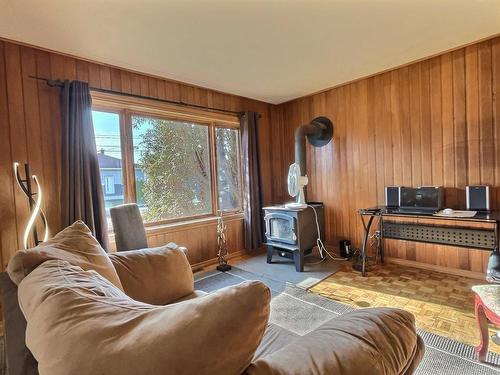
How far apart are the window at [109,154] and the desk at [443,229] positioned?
2.66 m

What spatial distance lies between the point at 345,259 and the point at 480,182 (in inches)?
65.7

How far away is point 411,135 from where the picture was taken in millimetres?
3107

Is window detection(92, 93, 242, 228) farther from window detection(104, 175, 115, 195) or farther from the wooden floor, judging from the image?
the wooden floor

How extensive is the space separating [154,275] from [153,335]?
1.10 metres

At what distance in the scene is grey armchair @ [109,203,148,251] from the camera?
7.81 ft

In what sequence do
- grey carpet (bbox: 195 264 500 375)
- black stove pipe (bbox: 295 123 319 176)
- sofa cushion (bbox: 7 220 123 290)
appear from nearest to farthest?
sofa cushion (bbox: 7 220 123 290), grey carpet (bbox: 195 264 500 375), black stove pipe (bbox: 295 123 319 176)

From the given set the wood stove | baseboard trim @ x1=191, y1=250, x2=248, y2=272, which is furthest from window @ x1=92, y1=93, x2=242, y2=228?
the wood stove

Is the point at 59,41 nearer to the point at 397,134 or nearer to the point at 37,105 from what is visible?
the point at 37,105

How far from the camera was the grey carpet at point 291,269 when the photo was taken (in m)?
2.93

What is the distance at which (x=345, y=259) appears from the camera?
3.54 meters

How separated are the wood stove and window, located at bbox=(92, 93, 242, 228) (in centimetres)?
79

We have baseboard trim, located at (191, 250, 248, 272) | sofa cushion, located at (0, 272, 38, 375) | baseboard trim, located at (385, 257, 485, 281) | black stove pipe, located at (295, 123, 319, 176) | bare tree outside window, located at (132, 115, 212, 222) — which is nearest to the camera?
sofa cushion, located at (0, 272, 38, 375)

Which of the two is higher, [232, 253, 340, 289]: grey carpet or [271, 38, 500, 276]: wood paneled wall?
[271, 38, 500, 276]: wood paneled wall

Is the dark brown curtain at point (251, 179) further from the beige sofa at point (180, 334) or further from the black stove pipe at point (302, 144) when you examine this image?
the beige sofa at point (180, 334)
